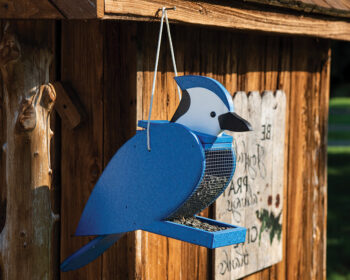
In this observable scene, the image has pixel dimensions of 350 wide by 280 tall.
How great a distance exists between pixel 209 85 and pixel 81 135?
41.4 inches

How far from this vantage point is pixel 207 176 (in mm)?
2213

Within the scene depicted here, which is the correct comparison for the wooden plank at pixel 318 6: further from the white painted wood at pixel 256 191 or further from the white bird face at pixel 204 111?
the white bird face at pixel 204 111

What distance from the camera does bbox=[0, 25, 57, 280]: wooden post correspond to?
2.27 meters

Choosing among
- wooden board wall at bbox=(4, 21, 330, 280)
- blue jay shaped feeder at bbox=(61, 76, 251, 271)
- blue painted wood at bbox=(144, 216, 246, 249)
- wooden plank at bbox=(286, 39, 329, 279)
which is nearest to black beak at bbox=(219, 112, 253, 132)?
blue jay shaped feeder at bbox=(61, 76, 251, 271)

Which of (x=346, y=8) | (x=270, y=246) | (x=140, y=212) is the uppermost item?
(x=346, y=8)

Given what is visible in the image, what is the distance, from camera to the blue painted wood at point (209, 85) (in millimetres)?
2121

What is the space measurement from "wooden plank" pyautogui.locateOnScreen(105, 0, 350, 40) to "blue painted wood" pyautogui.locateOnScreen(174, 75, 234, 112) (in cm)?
36

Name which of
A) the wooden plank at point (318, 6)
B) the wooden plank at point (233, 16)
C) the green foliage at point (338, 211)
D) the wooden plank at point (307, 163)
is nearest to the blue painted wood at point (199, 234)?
the wooden plank at point (233, 16)

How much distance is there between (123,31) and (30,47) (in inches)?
27.2

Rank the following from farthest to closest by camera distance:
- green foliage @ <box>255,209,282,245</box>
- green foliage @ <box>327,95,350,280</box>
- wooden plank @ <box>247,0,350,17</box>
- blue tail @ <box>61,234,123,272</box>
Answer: green foliage @ <box>327,95,350,280</box> → green foliage @ <box>255,209,282,245</box> → wooden plank @ <box>247,0,350,17</box> → blue tail @ <box>61,234,123,272</box>

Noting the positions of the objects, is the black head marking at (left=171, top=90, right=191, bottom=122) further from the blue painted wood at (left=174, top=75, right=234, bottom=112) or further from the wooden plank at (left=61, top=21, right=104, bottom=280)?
the wooden plank at (left=61, top=21, right=104, bottom=280)

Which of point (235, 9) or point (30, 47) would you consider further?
point (235, 9)

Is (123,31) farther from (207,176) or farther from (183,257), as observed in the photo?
(183,257)

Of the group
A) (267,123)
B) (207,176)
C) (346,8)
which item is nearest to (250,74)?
(267,123)
